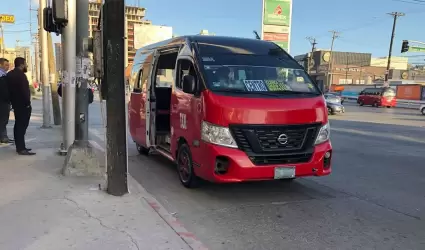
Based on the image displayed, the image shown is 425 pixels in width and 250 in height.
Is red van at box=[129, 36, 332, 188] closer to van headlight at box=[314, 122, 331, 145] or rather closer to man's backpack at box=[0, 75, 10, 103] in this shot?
van headlight at box=[314, 122, 331, 145]

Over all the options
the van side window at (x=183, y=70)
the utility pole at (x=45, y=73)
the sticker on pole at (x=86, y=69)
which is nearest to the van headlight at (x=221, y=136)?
the van side window at (x=183, y=70)

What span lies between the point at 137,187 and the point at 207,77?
76.7 inches

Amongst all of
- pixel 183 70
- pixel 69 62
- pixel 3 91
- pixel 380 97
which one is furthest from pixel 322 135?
pixel 380 97

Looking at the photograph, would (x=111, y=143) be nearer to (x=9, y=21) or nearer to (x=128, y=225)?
(x=128, y=225)

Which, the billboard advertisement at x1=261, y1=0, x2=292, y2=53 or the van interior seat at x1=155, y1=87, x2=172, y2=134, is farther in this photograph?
the billboard advertisement at x1=261, y1=0, x2=292, y2=53

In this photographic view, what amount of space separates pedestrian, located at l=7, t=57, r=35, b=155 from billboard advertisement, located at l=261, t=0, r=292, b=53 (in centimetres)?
866

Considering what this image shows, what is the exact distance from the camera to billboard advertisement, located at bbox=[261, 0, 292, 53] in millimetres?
14336

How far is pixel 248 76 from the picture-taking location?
6.15m

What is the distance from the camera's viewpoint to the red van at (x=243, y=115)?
5477 mm

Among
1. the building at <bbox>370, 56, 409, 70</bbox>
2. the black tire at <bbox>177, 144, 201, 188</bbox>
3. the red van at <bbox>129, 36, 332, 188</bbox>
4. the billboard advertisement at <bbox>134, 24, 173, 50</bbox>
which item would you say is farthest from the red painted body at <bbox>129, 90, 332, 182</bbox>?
the building at <bbox>370, 56, 409, 70</bbox>

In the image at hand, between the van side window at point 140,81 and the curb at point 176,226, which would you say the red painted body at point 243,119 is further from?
the van side window at point 140,81

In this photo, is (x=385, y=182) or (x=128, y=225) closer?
(x=128, y=225)

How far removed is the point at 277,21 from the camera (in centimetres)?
1452

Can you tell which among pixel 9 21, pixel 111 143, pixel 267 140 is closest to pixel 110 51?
pixel 111 143
